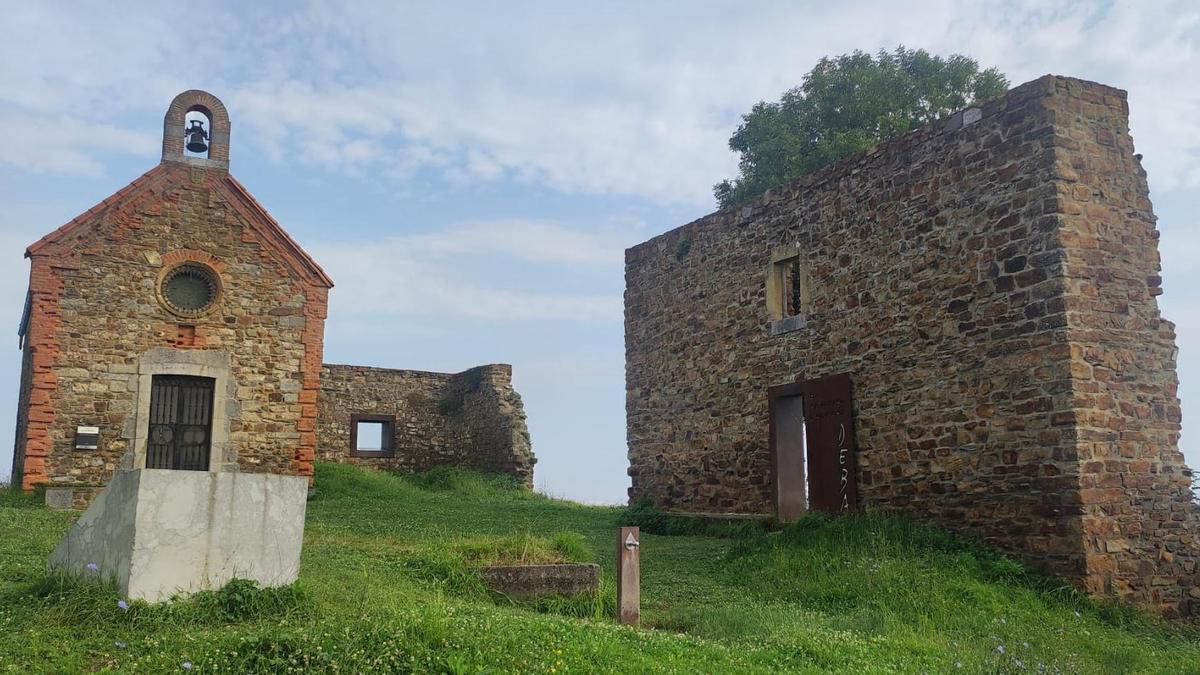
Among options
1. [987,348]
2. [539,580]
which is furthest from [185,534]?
[987,348]

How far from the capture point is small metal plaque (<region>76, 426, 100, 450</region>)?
1536 cm

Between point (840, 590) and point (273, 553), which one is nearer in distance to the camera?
point (273, 553)

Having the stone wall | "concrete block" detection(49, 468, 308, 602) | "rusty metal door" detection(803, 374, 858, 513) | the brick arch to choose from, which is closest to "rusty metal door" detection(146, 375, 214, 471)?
the brick arch

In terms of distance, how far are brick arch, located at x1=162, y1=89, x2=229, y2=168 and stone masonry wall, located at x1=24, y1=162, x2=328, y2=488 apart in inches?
9.6

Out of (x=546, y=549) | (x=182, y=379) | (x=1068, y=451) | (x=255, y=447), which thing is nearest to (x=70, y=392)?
(x=182, y=379)

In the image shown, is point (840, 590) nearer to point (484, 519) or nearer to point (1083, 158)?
point (1083, 158)

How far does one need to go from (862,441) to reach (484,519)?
5.77 metres

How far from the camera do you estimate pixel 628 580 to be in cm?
798

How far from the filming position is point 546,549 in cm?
962

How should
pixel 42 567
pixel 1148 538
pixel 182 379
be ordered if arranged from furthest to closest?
pixel 182 379 < pixel 1148 538 < pixel 42 567

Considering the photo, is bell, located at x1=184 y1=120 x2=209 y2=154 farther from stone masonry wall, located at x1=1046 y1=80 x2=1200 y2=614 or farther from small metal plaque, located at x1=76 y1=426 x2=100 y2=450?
stone masonry wall, located at x1=1046 y1=80 x2=1200 y2=614

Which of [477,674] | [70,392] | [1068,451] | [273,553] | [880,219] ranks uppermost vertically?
[880,219]

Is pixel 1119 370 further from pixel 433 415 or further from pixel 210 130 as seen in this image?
pixel 433 415

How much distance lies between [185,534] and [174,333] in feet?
34.5
